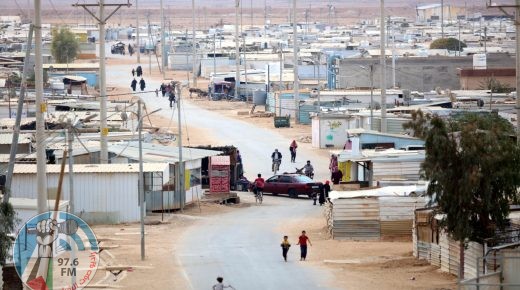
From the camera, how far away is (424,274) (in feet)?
87.5

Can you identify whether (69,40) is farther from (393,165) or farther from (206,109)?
(393,165)

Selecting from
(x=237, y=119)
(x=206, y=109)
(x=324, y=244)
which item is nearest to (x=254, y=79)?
(x=206, y=109)

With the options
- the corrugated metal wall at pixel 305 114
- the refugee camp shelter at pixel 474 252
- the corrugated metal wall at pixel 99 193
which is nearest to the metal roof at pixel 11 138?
the corrugated metal wall at pixel 99 193

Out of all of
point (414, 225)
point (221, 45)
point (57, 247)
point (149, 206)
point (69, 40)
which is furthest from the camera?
point (221, 45)

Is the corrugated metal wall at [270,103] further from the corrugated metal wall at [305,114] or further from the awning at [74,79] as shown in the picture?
the awning at [74,79]

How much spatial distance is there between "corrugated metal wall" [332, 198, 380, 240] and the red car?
906cm

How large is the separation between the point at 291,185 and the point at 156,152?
4.21 m

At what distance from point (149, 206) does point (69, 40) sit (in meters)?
60.6

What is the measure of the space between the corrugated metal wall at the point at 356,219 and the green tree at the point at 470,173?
6214 mm

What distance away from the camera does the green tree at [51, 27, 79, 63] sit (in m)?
95.4

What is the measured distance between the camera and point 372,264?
2789cm

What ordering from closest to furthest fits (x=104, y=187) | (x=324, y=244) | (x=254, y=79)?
(x=324, y=244)
(x=104, y=187)
(x=254, y=79)

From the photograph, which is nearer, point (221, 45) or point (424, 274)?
point (424, 274)

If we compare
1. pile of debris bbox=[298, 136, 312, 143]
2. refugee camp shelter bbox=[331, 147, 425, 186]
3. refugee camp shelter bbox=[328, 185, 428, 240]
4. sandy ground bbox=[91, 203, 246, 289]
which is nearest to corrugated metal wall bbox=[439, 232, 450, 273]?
refugee camp shelter bbox=[328, 185, 428, 240]
